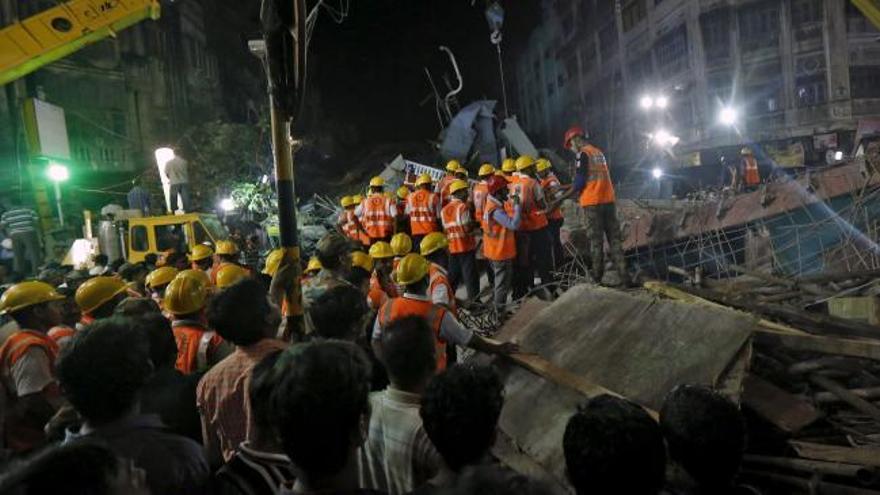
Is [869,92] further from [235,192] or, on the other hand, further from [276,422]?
[276,422]

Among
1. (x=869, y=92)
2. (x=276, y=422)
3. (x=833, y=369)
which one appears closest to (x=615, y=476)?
(x=276, y=422)

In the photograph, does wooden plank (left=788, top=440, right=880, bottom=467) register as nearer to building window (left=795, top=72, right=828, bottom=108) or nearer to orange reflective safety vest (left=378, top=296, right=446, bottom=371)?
orange reflective safety vest (left=378, top=296, right=446, bottom=371)

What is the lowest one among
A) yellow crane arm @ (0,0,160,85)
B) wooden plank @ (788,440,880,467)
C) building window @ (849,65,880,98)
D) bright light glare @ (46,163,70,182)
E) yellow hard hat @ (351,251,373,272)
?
wooden plank @ (788,440,880,467)

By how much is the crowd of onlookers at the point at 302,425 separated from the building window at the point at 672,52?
1426 inches

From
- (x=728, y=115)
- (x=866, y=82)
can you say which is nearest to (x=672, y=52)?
(x=728, y=115)

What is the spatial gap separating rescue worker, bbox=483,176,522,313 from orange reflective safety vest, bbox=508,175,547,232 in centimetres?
19

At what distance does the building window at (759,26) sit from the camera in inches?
1213

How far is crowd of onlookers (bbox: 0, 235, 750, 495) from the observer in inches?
59.0

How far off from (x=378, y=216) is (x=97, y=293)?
6.84m

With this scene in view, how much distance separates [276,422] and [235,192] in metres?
19.2

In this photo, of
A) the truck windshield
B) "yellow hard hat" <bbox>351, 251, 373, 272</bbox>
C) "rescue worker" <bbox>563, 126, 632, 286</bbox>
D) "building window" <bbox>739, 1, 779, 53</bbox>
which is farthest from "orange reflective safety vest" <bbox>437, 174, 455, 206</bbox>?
"building window" <bbox>739, 1, 779, 53</bbox>

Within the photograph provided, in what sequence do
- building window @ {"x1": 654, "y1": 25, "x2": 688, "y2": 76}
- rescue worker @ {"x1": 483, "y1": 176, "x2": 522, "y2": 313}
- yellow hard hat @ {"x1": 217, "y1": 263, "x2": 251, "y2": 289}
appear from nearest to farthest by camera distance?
yellow hard hat @ {"x1": 217, "y1": 263, "x2": 251, "y2": 289} < rescue worker @ {"x1": 483, "y1": 176, "x2": 522, "y2": 313} < building window @ {"x1": 654, "y1": 25, "x2": 688, "y2": 76}

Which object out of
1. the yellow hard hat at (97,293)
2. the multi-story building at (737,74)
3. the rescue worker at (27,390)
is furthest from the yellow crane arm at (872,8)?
A: the multi-story building at (737,74)

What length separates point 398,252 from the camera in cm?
675
